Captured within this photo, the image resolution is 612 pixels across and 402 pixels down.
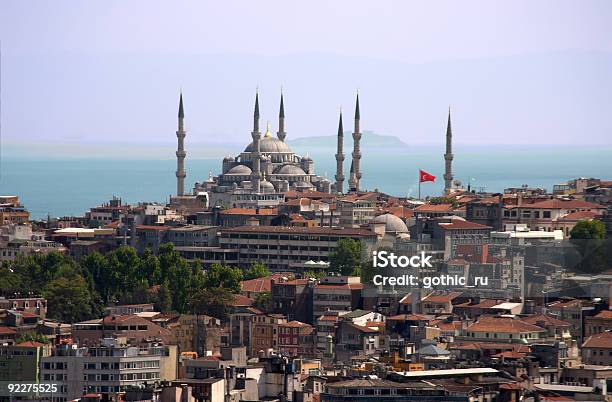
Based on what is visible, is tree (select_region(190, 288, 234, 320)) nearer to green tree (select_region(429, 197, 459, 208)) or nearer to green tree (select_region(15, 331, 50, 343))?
green tree (select_region(15, 331, 50, 343))

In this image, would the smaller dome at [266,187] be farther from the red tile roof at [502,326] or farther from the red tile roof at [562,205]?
the red tile roof at [502,326]

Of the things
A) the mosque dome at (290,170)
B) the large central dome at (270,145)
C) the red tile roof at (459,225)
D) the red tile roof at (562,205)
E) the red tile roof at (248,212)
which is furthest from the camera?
the large central dome at (270,145)

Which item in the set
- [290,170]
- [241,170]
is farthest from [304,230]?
[290,170]

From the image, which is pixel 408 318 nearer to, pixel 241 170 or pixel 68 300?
pixel 68 300

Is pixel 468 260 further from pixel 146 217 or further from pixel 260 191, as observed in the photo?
pixel 260 191

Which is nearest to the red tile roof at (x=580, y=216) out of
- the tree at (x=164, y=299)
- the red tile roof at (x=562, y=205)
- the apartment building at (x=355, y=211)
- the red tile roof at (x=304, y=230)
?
the red tile roof at (x=562, y=205)

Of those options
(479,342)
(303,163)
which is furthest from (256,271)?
(303,163)
